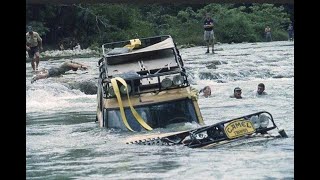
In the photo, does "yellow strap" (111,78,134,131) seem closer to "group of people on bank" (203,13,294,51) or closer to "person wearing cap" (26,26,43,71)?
"person wearing cap" (26,26,43,71)

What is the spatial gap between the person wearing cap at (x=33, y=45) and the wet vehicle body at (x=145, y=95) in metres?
0.39

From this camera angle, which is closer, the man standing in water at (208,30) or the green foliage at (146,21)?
the green foliage at (146,21)

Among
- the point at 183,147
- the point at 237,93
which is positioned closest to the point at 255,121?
the point at 237,93

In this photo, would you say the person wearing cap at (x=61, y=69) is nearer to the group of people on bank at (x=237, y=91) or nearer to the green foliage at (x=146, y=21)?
the green foliage at (x=146, y=21)

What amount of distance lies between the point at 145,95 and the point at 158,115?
145 millimetres

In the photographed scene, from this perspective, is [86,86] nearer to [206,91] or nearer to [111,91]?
[111,91]

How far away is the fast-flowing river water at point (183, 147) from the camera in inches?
195

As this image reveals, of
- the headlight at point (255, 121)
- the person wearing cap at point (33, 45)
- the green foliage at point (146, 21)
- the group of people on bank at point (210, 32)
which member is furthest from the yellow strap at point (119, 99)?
the headlight at point (255, 121)

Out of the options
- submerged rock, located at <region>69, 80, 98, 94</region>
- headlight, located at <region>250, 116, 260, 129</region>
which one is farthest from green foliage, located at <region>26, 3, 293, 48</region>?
headlight, located at <region>250, 116, 260, 129</region>

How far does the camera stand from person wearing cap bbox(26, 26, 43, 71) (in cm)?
512

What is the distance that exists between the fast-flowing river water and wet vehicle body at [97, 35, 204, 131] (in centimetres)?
7
